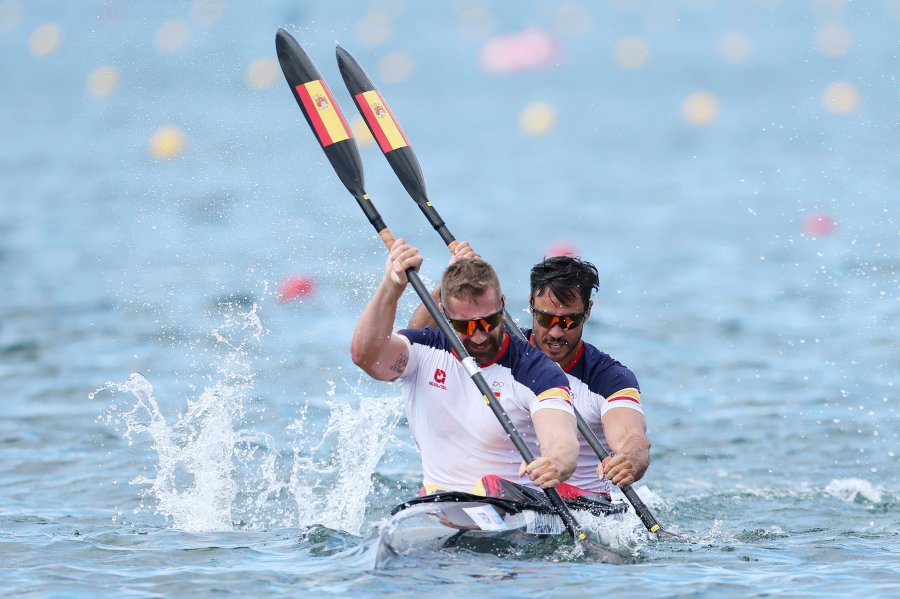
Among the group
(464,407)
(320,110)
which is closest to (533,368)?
(464,407)

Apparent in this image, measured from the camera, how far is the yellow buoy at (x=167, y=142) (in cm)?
2411

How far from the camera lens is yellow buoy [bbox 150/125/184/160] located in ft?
79.1

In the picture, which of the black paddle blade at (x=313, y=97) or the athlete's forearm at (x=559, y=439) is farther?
the black paddle blade at (x=313, y=97)

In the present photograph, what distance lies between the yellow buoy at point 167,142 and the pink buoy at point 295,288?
31.9 ft

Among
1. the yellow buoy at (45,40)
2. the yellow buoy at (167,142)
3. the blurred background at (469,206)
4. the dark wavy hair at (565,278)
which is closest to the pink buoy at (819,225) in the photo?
the blurred background at (469,206)

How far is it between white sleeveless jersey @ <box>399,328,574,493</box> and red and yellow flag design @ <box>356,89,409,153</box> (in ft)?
5.44

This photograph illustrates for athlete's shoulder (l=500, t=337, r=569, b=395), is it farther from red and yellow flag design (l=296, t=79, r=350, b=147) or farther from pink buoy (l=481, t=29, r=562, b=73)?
pink buoy (l=481, t=29, r=562, b=73)

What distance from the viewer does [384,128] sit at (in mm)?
7824

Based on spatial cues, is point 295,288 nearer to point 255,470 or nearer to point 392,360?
point 255,470

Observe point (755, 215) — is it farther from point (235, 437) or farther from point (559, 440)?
point (559, 440)

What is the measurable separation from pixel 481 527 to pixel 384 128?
2.74m

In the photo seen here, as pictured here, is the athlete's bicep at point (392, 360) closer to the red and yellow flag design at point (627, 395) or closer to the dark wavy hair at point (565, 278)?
the dark wavy hair at point (565, 278)

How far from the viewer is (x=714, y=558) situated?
6531mm

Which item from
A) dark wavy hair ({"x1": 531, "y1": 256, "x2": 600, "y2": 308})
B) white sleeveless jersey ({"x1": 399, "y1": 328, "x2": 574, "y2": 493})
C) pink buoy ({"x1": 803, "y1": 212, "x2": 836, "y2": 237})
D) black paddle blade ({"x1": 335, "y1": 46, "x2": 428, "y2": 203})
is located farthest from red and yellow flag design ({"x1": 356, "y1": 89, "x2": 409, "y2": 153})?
pink buoy ({"x1": 803, "y1": 212, "x2": 836, "y2": 237})
